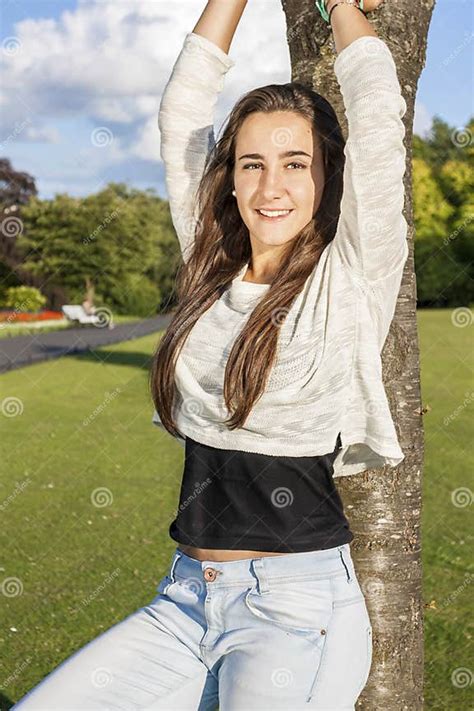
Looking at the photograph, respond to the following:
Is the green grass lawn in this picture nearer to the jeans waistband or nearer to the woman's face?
the jeans waistband

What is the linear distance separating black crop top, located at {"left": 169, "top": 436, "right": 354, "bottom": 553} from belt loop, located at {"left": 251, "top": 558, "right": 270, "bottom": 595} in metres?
0.03

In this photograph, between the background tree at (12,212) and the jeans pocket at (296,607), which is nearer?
the jeans pocket at (296,607)

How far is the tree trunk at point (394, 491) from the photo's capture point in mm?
2801

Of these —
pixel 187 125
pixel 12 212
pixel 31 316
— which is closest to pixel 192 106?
pixel 187 125

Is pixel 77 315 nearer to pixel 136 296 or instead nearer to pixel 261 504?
pixel 136 296

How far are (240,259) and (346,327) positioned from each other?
A: 475 mm

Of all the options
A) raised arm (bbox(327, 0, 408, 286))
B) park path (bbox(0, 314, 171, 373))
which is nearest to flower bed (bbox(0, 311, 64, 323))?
park path (bbox(0, 314, 171, 373))

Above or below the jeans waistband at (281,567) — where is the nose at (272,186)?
above

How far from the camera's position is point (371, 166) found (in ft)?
6.58

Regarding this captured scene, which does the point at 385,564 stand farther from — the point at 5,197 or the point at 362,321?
the point at 5,197

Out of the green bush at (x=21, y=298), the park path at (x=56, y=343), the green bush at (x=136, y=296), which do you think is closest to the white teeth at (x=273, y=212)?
the park path at (x=56, y=343)

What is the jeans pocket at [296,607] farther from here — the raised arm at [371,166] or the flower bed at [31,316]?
the flower bed at [31,316]

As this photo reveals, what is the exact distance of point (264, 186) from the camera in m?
2.20

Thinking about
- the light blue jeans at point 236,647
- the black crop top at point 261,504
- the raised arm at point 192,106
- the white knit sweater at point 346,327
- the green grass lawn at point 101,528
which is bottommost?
the green grass lawn at point 101,528
